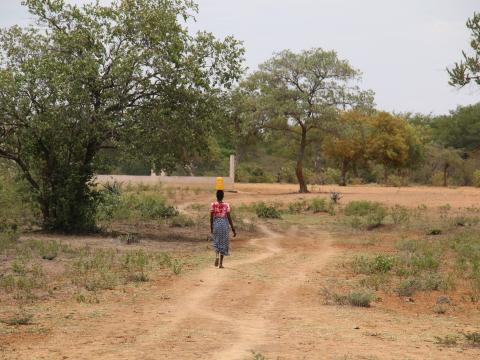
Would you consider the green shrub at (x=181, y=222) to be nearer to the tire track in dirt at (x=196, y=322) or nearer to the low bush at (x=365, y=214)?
the low bush at (x=365, y=214)

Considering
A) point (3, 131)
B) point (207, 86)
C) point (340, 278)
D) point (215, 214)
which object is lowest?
point (340, 278)

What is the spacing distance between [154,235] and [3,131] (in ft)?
17.8

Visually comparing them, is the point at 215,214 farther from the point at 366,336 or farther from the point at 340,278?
the point at 366,336

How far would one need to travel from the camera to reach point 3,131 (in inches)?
810

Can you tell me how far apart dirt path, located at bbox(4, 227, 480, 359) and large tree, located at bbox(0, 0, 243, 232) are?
24.5 feet

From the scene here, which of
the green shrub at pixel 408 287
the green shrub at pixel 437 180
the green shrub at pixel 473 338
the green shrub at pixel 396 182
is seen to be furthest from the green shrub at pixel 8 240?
the green shrub at pixel 437 180

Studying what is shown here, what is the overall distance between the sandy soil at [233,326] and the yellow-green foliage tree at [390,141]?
4525 centimetres

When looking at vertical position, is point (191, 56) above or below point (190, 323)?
above

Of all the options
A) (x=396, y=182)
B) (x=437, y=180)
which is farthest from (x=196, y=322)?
(x=437, y=180)

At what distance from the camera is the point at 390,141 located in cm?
5903

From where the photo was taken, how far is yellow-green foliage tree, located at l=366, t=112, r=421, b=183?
193 ft

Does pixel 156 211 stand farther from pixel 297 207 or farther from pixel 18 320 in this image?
pixel 18 320

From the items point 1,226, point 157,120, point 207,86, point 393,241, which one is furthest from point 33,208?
point 393,241

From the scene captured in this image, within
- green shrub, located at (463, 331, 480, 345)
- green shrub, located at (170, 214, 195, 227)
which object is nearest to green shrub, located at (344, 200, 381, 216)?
green shrub, located at (170, 214, 195, 227)
